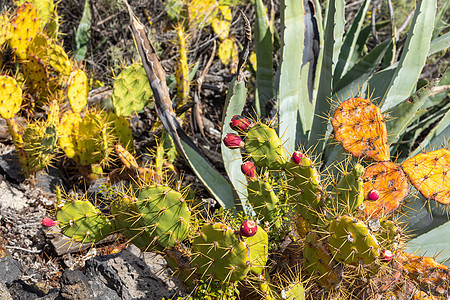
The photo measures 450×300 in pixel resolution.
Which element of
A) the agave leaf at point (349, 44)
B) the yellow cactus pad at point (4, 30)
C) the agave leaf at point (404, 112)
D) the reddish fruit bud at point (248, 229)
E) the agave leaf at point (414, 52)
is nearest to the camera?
the reddish fruit bud at point (248, 229)

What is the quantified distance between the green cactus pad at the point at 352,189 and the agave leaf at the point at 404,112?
623 millimetres

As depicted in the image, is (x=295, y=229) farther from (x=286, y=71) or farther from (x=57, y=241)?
(x=57, y=241)

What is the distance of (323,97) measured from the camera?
2551 millimetres

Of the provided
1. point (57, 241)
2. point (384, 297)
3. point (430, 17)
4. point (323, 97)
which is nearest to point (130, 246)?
point (57, 241)

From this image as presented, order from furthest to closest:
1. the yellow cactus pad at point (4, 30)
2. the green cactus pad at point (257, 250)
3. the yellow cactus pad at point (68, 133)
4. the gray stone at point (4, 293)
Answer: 1. the yellow cactus pad at point (4, 30)
2. the yellow cactus pad at point (68, 133)
3. the gray stone at point (4, 293)
4. the green cactus pad at point (257, 250)

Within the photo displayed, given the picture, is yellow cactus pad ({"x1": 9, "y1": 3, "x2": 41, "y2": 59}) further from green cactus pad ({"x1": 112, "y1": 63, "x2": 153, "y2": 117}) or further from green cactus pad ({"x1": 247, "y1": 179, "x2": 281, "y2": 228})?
green cactus pad ({"x1": 247, "y1": 179, "x2": 281, "y2": 228})

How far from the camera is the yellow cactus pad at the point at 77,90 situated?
283 centimetres

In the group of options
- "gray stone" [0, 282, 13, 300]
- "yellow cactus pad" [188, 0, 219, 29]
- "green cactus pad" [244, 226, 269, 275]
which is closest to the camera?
"green cactus pad" [244, 226, 269, 275]

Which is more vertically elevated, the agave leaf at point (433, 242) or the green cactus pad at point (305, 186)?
the green cactus pad at point (305, 186)

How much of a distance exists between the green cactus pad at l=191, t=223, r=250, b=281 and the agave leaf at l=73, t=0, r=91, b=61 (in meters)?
2.83

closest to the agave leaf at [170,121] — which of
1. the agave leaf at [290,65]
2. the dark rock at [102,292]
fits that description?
the agave leaf at [290,65]

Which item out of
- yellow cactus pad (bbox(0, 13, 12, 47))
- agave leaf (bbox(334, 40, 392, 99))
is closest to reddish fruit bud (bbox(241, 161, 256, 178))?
agave leaf (bbox(334, 40, 392, 99))

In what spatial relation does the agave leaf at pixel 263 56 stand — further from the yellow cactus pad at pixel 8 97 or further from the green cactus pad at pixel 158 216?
the yellow cactus pad at pixel 8 97

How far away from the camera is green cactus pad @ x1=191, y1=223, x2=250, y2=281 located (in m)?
1.51
